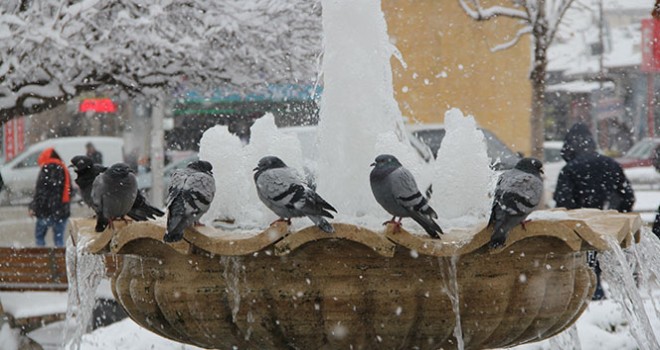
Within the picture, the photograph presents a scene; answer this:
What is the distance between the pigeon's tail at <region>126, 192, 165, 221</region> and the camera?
475cm

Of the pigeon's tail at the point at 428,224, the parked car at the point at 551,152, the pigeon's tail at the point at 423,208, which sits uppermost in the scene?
the pigeon's tail at the point at 423,208

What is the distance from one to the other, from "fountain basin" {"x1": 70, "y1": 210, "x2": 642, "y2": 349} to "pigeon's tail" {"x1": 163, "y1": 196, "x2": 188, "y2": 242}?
63 mm

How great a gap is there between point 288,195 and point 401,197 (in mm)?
428

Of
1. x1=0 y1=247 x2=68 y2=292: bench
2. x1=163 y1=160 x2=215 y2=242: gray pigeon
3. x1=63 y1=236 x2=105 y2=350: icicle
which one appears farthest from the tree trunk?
x1=163 y1=160 x2=215 y2=242: gray pigeon

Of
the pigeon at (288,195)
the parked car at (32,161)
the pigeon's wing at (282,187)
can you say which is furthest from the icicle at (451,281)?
the parked car at (32,161)

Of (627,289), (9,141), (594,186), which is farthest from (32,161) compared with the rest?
(627,289)

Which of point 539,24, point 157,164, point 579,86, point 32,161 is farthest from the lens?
point 579,86

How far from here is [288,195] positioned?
411 cm

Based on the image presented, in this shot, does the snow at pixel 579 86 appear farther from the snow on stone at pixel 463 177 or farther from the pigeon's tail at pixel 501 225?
the pigeon's tail at pixel 501 225

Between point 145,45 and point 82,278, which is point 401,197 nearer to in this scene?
point 82,278

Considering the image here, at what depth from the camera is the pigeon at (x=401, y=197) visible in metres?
Answer: 4.03

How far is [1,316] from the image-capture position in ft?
27.1

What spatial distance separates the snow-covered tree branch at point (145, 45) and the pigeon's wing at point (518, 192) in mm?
9749

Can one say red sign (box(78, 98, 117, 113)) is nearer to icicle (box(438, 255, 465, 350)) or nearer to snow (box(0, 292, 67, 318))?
snow (box(0, 292, 67, 318))
